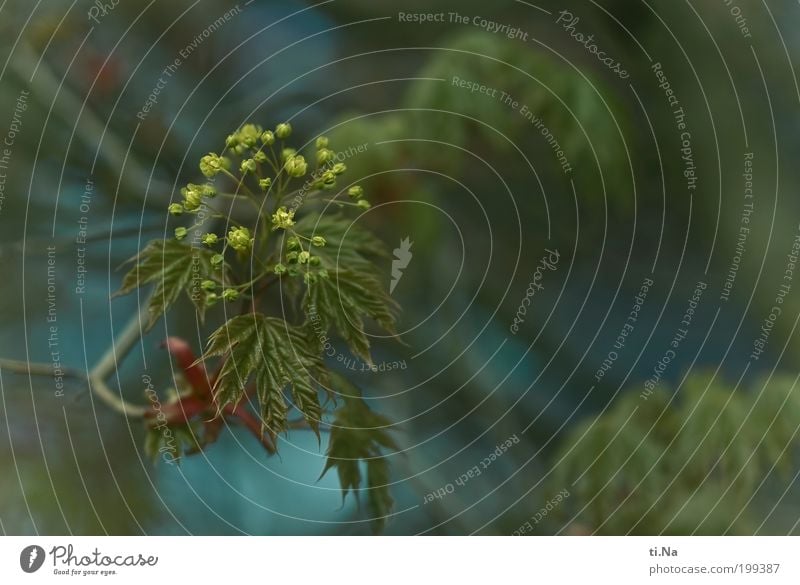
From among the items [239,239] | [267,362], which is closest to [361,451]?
[267,362]

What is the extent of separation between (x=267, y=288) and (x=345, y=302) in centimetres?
8

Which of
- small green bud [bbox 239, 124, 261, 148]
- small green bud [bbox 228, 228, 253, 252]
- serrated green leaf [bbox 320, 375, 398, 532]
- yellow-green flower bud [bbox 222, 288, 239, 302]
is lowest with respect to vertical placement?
serrated green leaf [bbox 320, 375, 398, 532]

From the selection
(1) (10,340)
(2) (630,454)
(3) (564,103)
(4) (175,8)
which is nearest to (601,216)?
(3) (564,103)

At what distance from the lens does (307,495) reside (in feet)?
2.84

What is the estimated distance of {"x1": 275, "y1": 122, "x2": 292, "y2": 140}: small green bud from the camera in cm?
81

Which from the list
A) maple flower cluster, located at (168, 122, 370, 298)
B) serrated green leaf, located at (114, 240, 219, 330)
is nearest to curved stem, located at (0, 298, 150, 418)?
serrated green leaf, located at (114, 240, 219, 330)

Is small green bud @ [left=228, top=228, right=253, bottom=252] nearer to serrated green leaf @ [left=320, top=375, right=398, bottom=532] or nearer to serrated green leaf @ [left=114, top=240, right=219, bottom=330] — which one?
serrated green leaf @ [left=114, top=240, right=219, bottom=330]

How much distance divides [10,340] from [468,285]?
477 mm

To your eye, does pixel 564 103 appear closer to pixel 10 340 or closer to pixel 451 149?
pixel 451 149

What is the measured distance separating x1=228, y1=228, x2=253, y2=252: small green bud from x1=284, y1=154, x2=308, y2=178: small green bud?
7cm

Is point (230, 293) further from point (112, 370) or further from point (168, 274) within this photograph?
point (112, 370)

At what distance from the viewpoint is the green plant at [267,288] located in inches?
30.0

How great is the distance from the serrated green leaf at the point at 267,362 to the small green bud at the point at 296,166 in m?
0.13

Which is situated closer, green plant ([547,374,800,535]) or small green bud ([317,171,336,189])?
small green bud ([317,171,336,189])
